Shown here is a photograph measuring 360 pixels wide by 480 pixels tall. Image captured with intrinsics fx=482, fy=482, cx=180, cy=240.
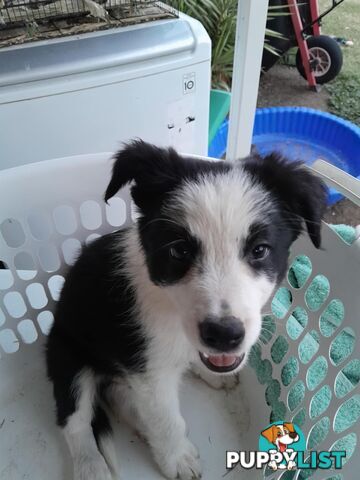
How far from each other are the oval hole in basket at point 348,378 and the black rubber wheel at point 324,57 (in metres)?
A: 2.47

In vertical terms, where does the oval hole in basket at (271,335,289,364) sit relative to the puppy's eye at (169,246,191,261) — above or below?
below

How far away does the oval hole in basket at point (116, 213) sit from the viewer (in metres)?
1.70

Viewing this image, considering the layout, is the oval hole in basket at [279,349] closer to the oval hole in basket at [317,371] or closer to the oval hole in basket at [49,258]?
the oval hole in basket at [317,371]

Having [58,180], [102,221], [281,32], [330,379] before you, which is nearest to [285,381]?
[330,379]

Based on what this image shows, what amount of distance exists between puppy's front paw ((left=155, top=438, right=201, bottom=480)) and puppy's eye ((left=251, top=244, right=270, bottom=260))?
69cm

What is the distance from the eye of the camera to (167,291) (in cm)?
113

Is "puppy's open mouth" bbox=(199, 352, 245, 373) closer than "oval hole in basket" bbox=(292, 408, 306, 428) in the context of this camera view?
Yes

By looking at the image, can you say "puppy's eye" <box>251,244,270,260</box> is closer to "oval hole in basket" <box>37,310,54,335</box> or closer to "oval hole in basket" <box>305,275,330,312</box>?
"oval hole in basket" <box>305,275,330,312</box>

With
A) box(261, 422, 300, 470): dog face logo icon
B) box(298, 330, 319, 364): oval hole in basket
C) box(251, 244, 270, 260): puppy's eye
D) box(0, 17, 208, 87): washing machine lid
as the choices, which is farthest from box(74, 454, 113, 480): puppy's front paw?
box(0, 17, 208, 87): washing machine lid

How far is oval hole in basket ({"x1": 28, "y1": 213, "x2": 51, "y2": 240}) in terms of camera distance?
152cm

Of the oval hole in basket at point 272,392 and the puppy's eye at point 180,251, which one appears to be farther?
the oval hole in basket at point 272,392

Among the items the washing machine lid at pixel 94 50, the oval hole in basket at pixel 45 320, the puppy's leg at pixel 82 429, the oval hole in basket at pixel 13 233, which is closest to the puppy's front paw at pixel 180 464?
the puppy's leg at pixel 82 429

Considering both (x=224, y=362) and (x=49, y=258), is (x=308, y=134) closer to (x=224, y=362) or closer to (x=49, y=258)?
(x=49, y=258)

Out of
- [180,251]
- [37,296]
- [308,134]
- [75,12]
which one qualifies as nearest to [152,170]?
[180,251]
